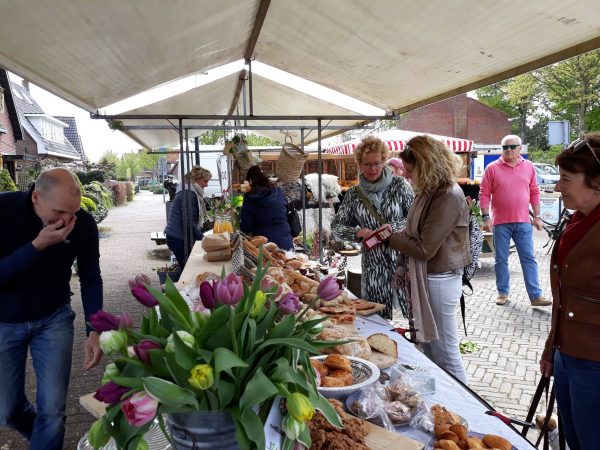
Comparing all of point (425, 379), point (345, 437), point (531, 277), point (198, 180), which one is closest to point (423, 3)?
point (425, 379)

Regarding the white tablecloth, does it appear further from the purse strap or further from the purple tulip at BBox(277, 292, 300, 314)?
the purse strap

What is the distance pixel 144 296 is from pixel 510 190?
19.5ft

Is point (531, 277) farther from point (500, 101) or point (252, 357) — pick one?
point (500, 101)

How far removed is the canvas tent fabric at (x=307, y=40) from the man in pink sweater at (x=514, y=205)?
1.91 metres

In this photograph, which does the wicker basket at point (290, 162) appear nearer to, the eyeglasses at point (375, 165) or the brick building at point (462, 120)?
the eyeglasses at point (375, 165)

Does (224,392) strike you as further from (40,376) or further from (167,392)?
(40,376)

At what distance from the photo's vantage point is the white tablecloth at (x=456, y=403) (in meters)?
1.64

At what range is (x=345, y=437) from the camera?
1.36m

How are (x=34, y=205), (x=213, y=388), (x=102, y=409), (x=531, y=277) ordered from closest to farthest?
(x=213, y=388)
(x=102, y=409)
(x=34, y=205)
(x=531, y=277)

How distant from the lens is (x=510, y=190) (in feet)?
20.3

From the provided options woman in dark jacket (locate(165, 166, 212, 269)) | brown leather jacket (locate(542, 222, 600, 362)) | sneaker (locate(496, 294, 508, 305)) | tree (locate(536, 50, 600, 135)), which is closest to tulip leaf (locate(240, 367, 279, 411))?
brown leather jacket (locate(542, 222, 600, 362))

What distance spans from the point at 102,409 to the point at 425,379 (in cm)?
124

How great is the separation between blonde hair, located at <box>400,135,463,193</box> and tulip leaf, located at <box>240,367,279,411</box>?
7.50 feet

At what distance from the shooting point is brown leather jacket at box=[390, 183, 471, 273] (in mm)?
2996
